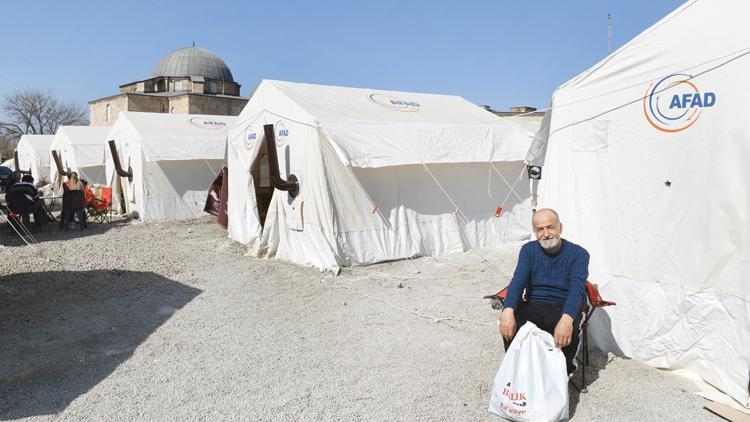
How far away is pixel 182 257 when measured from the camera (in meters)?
8.19

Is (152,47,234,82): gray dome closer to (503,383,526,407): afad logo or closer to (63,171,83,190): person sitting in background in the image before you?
(63,171,83,190): person sitting in background

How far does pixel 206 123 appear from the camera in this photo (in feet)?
45.9

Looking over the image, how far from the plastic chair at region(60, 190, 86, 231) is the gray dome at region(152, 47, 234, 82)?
28294mm

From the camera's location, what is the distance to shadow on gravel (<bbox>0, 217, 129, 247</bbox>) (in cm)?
967

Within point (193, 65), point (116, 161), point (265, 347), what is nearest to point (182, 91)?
point (193, 65)

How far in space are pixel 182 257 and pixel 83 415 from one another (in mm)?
5130

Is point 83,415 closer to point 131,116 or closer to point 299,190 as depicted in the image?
point 299,190

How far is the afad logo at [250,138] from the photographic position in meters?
8.60

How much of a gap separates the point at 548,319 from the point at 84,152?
55.2 ft

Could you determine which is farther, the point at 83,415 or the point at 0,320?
the point at 0,320

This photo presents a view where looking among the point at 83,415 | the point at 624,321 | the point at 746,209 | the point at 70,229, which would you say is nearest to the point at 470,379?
the point at 624,321

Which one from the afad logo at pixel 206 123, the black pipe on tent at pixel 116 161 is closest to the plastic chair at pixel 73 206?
the black pipe on tent at pixel 116 161

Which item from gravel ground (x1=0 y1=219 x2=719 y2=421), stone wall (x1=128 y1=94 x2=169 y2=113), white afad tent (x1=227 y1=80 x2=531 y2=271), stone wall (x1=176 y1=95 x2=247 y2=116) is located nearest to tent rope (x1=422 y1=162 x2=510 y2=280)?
white afad tent (x1=227 y1=80 x2=531 y2=271)

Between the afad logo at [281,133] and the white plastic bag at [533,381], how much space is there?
216 inches
